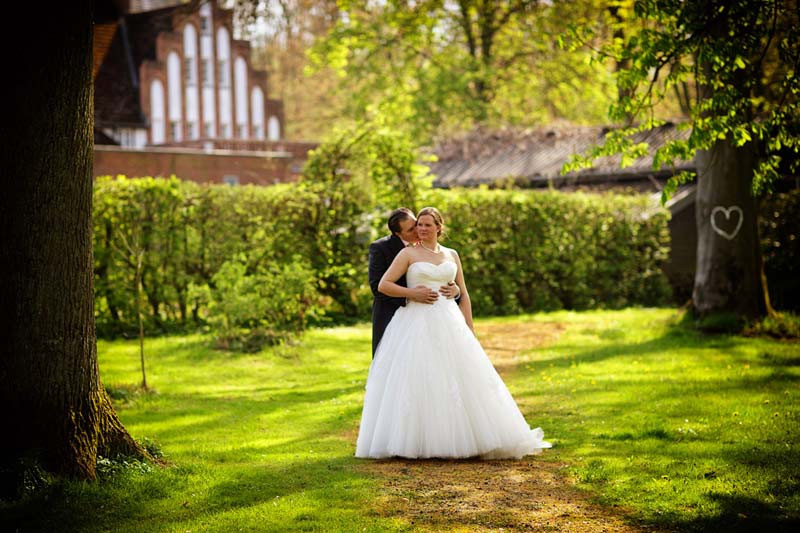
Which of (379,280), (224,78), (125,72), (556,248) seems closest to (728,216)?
(556,248)

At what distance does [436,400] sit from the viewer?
27.2 ft

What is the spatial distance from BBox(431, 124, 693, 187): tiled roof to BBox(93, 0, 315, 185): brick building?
7633 millimetres

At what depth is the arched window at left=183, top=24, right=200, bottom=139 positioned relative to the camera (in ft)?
154

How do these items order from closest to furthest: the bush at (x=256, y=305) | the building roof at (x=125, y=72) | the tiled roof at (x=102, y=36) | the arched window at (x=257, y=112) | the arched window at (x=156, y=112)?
1. the bush at (x=256, y=305)
2. the tiled roof at (x=102, y=36)
3. the building roof at (x=125, y=72)
4. the arched window at (x=156, y=112)
5. the arched window at (x=257, y=112)

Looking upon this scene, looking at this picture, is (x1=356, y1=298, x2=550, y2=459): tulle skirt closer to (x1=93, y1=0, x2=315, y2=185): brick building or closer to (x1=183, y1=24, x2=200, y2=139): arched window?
(x1=93, y1=0, x2=315, y2=185): brick building

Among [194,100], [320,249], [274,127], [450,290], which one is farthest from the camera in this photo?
[274,127]

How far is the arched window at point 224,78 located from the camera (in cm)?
4856

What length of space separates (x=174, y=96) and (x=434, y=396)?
40.7m

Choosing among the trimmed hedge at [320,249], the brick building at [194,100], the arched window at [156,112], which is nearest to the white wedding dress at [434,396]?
the trimmed hedge at [320,249]

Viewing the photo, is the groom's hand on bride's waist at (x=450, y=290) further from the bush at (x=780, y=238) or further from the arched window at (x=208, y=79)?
the arched window at (x=208, y=79)

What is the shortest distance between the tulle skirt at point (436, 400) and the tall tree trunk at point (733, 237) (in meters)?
8.35

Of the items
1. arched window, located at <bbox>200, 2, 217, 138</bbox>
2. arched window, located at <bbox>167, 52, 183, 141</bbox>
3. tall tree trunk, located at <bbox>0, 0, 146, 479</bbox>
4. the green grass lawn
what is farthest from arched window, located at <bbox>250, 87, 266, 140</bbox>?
tall tree trunk, located at <bbox>0, 0, 146, 479</bbox>

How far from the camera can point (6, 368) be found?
22.1 feet

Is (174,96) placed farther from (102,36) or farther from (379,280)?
(379,280)
